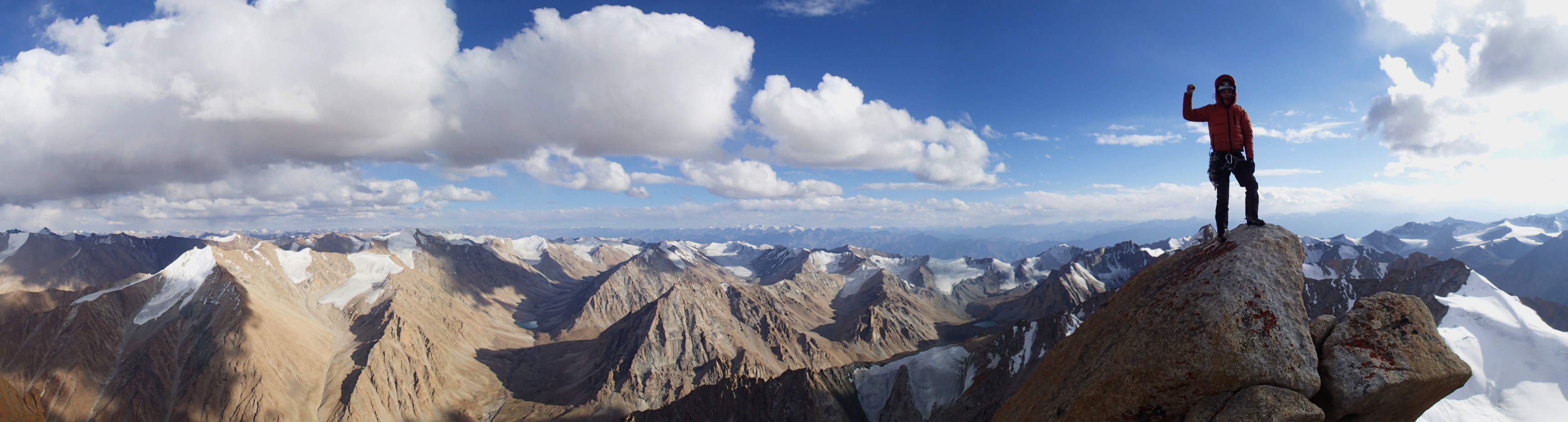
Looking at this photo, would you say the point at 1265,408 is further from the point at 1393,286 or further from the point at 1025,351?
the point at 1393,286

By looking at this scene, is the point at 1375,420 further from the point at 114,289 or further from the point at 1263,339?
the point at 114,289

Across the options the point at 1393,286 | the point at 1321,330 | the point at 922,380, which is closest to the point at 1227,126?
the point at 1321,330

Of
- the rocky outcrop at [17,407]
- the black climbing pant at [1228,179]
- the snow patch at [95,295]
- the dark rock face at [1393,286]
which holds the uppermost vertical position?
the black climbing pant at [1228,179]

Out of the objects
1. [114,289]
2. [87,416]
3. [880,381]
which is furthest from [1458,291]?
A: [114,289]

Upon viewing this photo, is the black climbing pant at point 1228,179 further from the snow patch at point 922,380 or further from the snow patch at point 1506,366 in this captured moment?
the snow patch at point 922,380

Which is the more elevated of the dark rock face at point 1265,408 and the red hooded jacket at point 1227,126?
the red hooded jacket at point 1227,126

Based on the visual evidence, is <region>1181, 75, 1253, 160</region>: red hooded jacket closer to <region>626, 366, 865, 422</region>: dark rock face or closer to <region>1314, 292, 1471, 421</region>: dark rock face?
<region>1314, 292, 1471, 421</region>: dark rock face

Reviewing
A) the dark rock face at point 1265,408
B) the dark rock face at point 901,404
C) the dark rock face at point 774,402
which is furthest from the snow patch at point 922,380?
the dark rock face at point 1265,408
